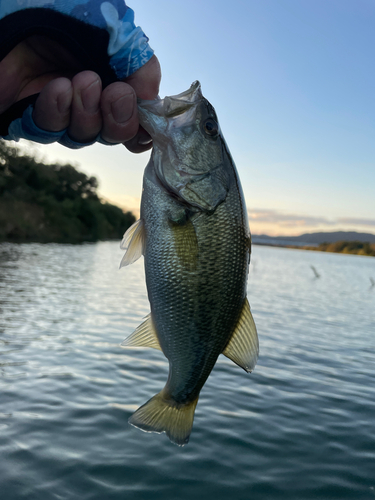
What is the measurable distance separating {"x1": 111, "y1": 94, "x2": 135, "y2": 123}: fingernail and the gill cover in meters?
0.13

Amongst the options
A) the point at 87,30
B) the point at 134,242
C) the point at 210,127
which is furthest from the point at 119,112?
the point at 134,242

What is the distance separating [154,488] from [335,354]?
9022mm

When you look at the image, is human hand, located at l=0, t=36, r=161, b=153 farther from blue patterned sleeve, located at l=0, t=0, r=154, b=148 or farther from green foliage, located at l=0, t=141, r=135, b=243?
green foliage, located at l=0, t=141, r=135, b=243

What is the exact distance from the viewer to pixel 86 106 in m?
2.41

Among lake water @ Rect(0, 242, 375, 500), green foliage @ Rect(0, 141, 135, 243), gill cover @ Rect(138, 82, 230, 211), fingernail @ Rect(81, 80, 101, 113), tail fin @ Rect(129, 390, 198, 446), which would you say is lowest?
lake water @ Rect(0, 242, 375, 500)

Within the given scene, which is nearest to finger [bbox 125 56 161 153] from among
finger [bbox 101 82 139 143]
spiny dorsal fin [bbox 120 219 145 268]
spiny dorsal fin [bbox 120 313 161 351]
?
finger [bbox 101 82 139 143]

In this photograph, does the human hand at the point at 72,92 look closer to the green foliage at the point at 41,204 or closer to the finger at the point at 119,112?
the finger at the point at 119,112

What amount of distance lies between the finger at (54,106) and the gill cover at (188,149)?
0.42 metres

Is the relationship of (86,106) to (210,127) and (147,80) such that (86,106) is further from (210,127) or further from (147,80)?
(210,127)

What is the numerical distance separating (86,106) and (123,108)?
198 mm

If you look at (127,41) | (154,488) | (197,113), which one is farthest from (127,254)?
(154,488)

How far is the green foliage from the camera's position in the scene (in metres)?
63.5

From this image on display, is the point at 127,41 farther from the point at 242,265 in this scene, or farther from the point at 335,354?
the point at 335,354

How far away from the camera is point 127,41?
239 cm
